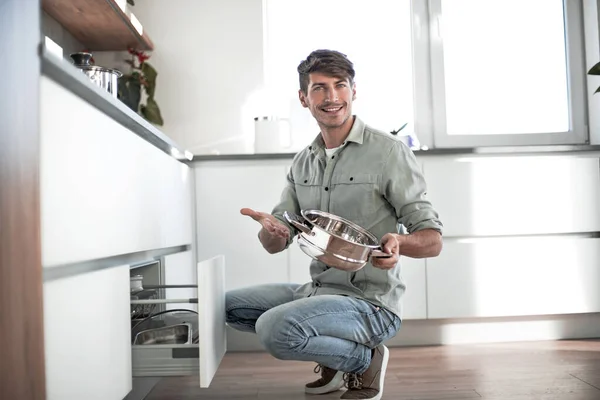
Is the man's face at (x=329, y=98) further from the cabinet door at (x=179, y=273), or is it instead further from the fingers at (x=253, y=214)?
the cabinet door at (x=179, y=273)

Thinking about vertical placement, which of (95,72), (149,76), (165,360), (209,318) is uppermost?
(149,76)

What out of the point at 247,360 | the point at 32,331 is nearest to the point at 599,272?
the point at 247,360

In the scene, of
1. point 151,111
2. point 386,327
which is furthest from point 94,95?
point 151,111

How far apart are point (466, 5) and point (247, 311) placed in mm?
2202

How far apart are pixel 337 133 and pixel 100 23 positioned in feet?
4.81

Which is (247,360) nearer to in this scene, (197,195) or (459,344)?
(197,195)

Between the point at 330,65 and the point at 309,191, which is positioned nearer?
the point at 330,65

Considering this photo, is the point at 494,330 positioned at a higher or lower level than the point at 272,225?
lower

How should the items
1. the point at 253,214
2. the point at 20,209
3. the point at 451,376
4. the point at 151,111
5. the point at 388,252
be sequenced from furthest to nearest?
the point at 151,111 < the point at 451,376 < the point at 253,214 < the point at 388,252 < the point at 20,209

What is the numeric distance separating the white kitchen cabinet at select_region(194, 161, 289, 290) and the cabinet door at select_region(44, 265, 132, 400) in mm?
1253

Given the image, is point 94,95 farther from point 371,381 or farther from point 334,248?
point 371,381

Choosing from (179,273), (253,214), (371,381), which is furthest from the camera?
(179,273)

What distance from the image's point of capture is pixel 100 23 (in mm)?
3049

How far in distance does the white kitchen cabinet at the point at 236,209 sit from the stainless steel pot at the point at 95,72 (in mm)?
914
